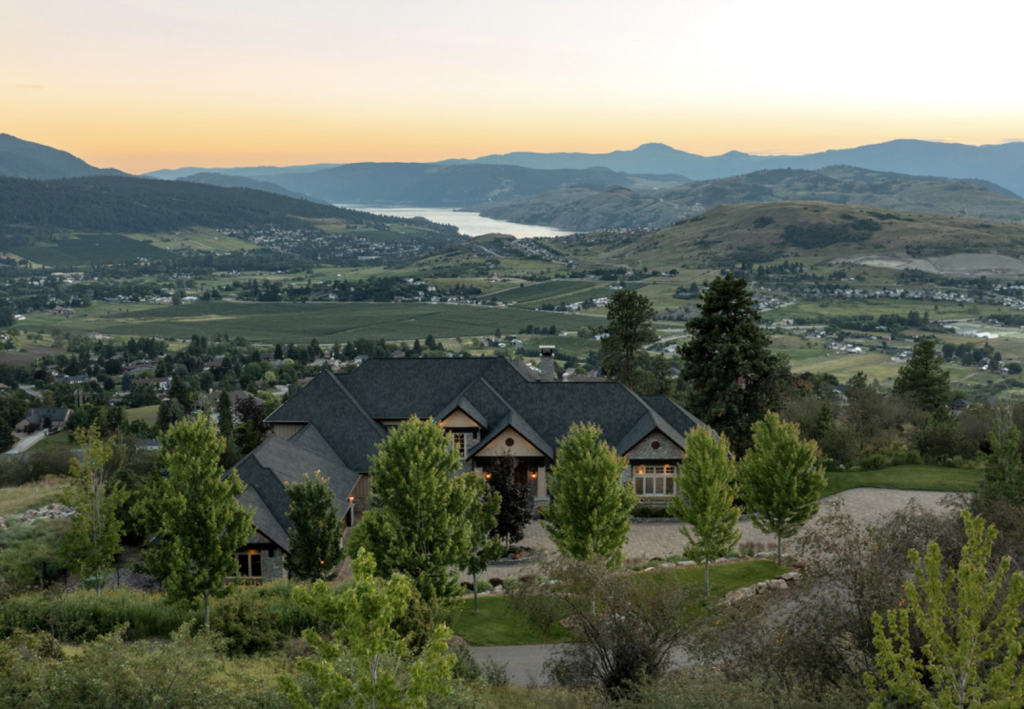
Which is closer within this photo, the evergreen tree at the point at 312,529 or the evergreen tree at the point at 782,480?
the evergreen tree at the point at 312,529

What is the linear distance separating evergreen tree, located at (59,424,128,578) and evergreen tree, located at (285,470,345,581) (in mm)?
7002

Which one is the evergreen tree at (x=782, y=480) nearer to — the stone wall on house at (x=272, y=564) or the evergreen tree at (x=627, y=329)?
the stone wall on house at (x=272, y=564)

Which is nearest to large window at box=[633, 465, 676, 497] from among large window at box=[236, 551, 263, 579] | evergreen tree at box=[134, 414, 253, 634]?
large window at box=[236, 551, 263, 579]

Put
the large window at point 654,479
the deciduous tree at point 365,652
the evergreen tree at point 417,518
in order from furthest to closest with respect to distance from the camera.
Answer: the large window at point 654,479 → the evergreen tree at point 417,518 → the deciduous tree at point 365,652

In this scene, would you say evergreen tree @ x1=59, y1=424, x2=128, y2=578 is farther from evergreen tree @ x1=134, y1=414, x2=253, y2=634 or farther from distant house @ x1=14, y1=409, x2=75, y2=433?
distant house @ x1=14, y1=409, x2=75, y2=433

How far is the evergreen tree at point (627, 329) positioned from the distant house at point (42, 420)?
6439 centimetres

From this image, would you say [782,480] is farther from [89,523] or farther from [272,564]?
[89,523]

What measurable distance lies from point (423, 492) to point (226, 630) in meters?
7.11

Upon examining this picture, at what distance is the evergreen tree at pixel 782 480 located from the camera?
33250 mm

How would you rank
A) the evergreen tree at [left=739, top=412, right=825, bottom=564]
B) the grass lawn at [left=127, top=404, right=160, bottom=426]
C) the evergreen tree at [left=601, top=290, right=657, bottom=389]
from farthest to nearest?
the grass lawn at [left=127, top=404, right=160, bottom=426]
the evergreen tree at [left=601, top=290, right=657, bottom=389]
the evergreen tree at [left=739, top=412, right=825, bottom=564]

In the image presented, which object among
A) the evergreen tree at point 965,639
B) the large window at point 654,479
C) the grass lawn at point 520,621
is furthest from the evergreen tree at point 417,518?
the large window at point 654,479

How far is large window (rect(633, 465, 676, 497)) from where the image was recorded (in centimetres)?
4484

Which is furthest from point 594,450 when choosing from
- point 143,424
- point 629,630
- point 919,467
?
point 143,424

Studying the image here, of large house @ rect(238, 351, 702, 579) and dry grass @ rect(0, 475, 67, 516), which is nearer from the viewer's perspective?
dry grass @ rect(0, 475, 67, 516)
